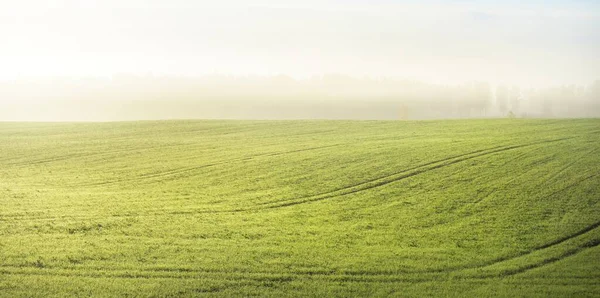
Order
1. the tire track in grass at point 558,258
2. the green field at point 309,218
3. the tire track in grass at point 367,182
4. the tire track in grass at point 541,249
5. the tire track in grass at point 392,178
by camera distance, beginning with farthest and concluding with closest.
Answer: the tire track in grass at point 392,178 < the tire track in grass at point 367,182 < the tire track in grass at point 541,249 < the tire track in grass at point 558,258 < the green field at point 309,218

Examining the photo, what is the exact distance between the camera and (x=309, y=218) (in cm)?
1856

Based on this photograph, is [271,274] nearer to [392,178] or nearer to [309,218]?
[309,218]

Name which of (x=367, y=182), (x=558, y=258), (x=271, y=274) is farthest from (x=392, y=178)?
(x=271, y=274)

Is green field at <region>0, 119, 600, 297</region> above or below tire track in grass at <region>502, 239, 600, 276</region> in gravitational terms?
above

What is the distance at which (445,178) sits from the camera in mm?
23562

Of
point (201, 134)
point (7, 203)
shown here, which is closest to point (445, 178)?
point (7, 203)

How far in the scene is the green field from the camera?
44.6 ft

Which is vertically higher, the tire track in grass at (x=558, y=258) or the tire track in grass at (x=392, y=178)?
the tire track in grass at (x=392, y=178)

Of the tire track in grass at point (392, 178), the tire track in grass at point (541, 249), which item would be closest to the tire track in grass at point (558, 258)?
the tire track in grass at point (541, 249)

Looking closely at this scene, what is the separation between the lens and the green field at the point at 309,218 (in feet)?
44.6

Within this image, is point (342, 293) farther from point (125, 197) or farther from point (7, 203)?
point (7, 203)

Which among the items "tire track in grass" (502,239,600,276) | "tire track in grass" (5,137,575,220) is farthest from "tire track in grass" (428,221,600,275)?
"tire track in grass" (5,137,575,220)

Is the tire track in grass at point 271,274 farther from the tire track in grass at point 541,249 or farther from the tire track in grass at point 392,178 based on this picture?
Answer: the tire track in grass at point 392,178

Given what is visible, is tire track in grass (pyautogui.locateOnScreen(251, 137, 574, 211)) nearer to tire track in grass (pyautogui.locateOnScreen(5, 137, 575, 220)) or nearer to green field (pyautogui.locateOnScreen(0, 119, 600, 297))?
tire track in grass (pyautogui.locateOnScreen(5, 137, 575, 220))
